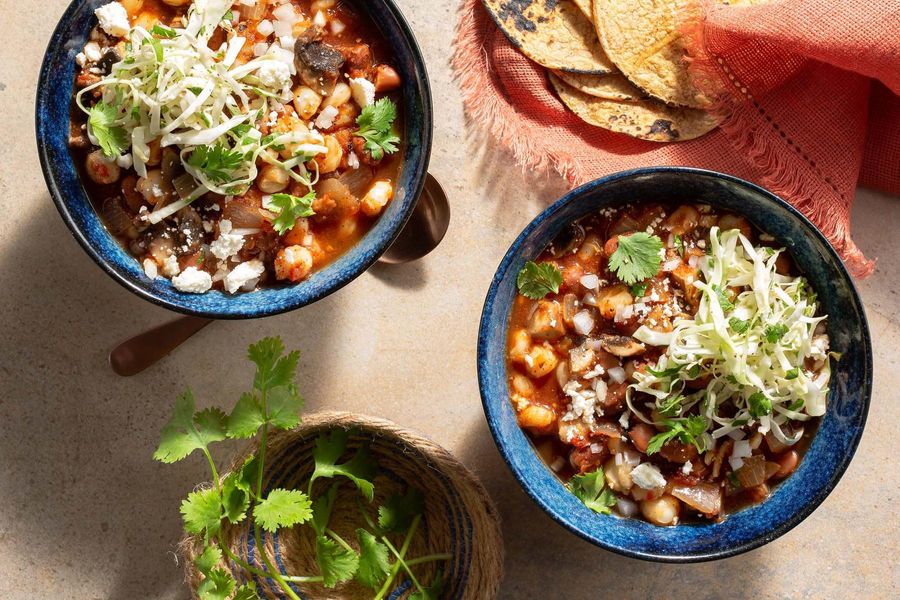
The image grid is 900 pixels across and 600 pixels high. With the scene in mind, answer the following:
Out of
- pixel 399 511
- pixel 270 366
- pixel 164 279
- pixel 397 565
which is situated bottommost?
pixel 397 565

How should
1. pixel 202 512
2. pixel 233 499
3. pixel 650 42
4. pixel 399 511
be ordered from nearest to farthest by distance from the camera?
1. pixel 202 512
2. pixel 233 499
3. pixel 399 511
4. pixel 650 42

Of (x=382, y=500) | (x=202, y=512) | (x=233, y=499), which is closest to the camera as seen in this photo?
(x=202, y=512)

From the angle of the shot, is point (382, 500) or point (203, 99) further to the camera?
point (382, 500)

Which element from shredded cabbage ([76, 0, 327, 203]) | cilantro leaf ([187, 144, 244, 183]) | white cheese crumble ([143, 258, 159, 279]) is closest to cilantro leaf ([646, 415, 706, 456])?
shredded cabbage ([76, 0, 327, 203])

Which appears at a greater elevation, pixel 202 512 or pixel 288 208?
pixel 288 208

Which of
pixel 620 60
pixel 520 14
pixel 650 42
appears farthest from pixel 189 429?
pixel 650 42

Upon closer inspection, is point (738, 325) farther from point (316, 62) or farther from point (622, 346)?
point (316, 62)

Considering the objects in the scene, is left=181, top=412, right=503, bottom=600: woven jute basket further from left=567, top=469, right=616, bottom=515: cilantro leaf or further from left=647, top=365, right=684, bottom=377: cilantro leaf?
left=647, top=365, right=684, bottom=377: cilantro leaf

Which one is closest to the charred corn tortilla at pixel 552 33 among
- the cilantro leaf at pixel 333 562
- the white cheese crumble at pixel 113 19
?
the white cheese crumble at pixel 113 19
